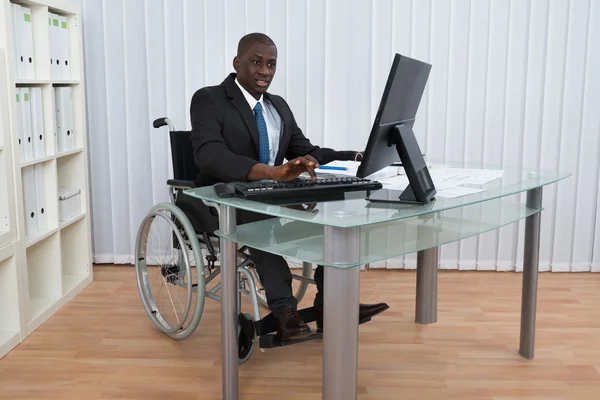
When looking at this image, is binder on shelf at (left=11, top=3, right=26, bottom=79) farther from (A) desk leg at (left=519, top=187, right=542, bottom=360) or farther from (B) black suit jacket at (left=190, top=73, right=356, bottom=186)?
(A) desk leg at (left=519, top=187, right=542, bottom=360)

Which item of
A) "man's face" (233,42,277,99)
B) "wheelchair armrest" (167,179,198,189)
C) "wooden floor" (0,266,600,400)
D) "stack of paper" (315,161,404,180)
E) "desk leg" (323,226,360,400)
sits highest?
"man's face" (233,42,277,99)

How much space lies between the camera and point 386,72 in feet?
12.1

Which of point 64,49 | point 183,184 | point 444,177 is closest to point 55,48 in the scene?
point 64,49

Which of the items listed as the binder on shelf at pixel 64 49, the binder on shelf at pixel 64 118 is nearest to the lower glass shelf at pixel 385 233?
the binder on shelf at pixel 64 118

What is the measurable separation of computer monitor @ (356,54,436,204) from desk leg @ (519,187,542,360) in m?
0.74

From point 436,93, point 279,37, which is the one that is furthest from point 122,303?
point 436,93

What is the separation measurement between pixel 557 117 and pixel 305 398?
7.24 ft

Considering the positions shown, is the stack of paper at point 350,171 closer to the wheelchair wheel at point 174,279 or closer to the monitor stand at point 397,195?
the monitor stand at point 397,195

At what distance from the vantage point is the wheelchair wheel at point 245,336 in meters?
2.38

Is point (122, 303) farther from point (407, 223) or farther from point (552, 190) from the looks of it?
point (552, 190)

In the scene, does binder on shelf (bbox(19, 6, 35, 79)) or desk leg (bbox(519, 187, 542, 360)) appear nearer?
desk leg (bbox(519, 187, 542, 360))

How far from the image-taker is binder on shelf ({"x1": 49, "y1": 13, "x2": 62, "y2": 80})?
3.11 m

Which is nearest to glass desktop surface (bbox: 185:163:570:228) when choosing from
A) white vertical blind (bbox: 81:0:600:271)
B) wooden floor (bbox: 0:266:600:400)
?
wooden floor (bbox: 0:266:600:400)

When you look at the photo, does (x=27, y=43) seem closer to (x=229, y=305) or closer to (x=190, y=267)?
(x=190, y=267)
